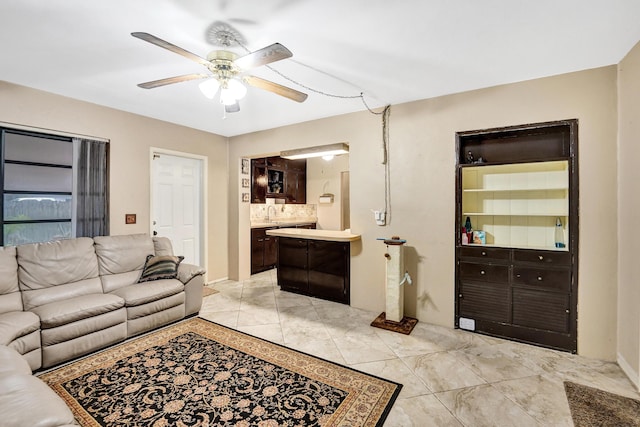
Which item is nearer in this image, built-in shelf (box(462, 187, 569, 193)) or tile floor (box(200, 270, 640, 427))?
tile floor (box(200, 270, 640, 427))

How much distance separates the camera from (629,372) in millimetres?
2348

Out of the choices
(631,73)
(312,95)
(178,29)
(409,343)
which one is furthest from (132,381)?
(631,73)

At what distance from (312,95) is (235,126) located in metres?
1.82

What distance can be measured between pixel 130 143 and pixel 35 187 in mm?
1143

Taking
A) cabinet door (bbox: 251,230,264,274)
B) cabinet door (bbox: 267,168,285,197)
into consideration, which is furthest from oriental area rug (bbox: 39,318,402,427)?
cabinet door (bbox: 267,168,285,197)

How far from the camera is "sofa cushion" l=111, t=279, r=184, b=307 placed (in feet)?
9.74

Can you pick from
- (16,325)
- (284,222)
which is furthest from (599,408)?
(284,222)

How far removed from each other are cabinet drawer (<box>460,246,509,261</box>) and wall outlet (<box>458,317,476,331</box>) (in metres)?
0.71

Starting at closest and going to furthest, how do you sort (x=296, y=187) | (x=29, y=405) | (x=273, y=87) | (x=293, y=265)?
(x=29, y=405)
(x=273, y=87)
(x=293, y=265)
(x=296, y=187)

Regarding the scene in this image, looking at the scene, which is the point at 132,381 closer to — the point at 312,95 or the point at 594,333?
the point at 312,95

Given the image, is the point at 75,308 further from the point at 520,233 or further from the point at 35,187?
the point at 520,233

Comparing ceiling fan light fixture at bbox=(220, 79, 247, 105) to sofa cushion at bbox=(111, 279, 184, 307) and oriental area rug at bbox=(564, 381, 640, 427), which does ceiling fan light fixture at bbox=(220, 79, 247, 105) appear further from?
oriental area rug at bbox=(564, 381, 640, 427)

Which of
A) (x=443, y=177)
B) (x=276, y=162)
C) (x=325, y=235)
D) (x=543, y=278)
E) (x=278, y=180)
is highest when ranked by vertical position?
(x=276, y=162)

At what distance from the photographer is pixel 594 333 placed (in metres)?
2.67
